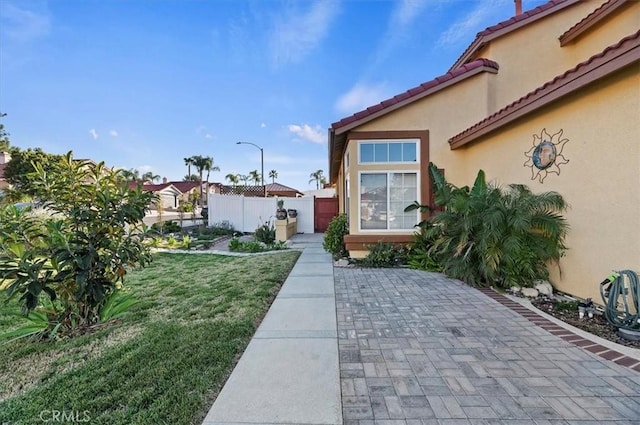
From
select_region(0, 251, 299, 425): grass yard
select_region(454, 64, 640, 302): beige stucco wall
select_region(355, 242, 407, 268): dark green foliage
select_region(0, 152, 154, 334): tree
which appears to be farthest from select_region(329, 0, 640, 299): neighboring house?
select_region(0, 152, 154, 334): tree

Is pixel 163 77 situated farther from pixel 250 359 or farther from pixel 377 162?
pixel 250 359

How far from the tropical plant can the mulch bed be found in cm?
66

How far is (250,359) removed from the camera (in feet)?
10.6

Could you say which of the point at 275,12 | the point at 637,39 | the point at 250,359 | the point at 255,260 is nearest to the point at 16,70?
the point at 275,12

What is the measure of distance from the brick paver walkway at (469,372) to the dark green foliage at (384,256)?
3.01 metres

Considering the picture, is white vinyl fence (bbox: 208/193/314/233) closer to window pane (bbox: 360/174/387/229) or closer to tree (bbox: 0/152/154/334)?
window pane (bbox: 360/174/387/229)

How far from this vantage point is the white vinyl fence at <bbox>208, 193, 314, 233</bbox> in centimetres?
1617

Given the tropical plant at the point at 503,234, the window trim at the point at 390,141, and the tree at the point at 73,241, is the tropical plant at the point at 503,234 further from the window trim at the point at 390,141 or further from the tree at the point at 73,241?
the tree at the point at 73,241

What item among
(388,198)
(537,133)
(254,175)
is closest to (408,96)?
(388,198)

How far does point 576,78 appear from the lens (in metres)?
4.56

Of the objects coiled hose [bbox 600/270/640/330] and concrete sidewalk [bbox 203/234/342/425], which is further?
coiled hose [bbox 600/270/640/330]

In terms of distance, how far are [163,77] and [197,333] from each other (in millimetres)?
12170

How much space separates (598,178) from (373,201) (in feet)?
15.4

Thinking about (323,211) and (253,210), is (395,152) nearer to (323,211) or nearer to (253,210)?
Result: (323,211)
